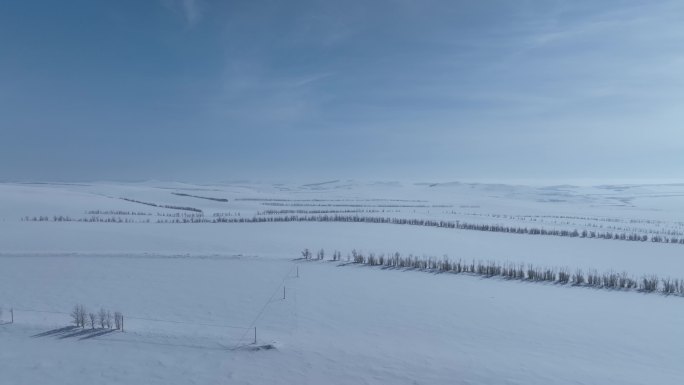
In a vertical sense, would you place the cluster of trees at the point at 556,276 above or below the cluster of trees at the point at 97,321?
below

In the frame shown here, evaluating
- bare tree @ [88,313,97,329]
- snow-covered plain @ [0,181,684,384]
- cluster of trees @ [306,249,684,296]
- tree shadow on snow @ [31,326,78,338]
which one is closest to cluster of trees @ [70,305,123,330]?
bare tree @ [88,313,97,329]

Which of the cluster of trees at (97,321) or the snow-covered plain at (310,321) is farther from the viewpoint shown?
the cluster of trees at (97,321)

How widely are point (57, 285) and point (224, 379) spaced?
8.02 metres

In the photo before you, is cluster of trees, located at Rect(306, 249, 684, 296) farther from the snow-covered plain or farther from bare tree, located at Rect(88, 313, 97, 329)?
bare tree, located at Rect(88, 313, 97, 329)

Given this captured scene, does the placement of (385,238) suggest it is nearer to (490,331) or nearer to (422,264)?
(422,264)

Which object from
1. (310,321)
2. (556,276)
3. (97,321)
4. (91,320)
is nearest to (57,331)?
(91,320)

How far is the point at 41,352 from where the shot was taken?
7.44 meters

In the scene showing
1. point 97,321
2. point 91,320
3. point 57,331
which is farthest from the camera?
point 97,321

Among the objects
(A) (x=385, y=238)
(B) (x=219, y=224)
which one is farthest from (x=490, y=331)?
(B) (x=219, y=224)

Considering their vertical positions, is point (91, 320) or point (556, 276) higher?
point (91, 320)

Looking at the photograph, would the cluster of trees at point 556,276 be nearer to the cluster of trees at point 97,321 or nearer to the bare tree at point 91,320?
the cluster of trees at point 97,321

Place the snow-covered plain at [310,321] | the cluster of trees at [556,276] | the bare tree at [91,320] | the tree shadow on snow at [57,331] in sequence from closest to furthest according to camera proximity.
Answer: the snow-covered plain at [310,321] → the tree shadow on snow at [57,331] → the bare tree at [91,320] → the cluster of trees at [556,276]

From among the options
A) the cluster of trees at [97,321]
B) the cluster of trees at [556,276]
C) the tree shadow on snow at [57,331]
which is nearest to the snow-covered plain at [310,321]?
the tree shadow on snow at [57,331]

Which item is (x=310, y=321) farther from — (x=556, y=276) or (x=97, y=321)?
(x=556, y=276)
